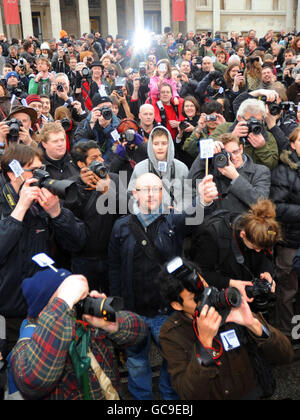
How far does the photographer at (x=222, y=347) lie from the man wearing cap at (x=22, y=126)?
2.34m

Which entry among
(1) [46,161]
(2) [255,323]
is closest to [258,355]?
(2) [255,323]

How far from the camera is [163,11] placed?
26.4 meters

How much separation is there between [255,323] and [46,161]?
2469 millimetres

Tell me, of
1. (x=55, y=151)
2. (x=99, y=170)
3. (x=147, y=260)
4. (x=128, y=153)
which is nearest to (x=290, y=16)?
(x=128, y=153)

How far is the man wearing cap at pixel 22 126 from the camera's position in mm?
3588

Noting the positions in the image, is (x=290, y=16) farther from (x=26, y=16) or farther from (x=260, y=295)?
(x=260, y=295)

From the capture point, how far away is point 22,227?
2.54 meters

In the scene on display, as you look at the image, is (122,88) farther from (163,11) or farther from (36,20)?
(36,20)

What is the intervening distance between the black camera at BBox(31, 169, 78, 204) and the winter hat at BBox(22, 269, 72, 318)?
0.71 m

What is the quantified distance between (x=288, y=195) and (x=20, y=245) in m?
2.19

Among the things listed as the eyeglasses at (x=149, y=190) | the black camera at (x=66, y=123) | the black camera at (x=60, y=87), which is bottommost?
the eyeglasses at (x=149, y=190)

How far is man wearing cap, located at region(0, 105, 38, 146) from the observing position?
359 cm

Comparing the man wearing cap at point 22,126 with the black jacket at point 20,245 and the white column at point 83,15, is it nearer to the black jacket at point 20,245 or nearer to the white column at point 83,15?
the black jacket at point 20,245

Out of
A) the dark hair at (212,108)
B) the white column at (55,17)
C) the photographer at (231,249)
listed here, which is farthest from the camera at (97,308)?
the white column at (55,17)
